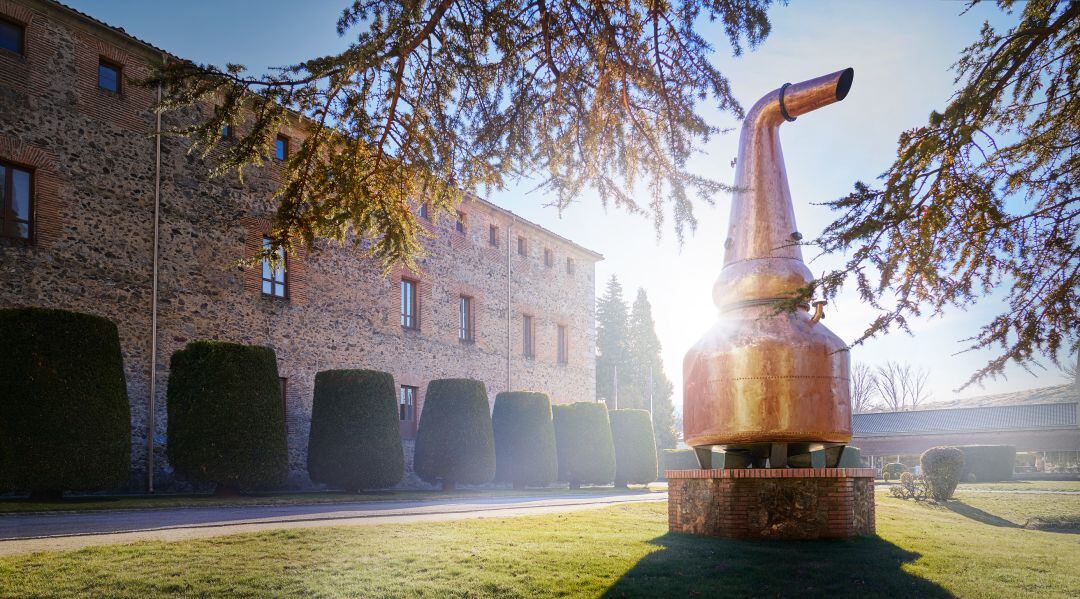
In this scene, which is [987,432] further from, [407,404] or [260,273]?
[260,273]

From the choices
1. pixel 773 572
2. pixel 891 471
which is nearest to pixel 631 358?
pixel 891 471

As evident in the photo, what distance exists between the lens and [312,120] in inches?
269

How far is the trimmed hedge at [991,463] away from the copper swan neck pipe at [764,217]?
29.8 meters

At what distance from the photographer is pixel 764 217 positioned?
8273 millimetres

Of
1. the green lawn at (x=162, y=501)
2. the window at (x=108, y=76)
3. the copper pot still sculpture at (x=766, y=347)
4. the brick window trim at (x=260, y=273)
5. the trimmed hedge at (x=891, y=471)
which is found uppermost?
the window at (x=108, y=76)

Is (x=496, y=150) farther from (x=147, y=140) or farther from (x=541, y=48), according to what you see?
(x=147, y=140)

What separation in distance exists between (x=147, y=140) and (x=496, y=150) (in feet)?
40.2

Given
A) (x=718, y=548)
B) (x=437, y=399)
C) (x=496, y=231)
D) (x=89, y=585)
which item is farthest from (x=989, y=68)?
(x=496, y=231)

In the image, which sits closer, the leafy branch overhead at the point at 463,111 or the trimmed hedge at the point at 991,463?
the leafy branch overhead at the point at 463,111

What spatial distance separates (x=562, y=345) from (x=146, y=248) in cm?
1847

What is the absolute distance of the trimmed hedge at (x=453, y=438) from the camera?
1978 centimetres

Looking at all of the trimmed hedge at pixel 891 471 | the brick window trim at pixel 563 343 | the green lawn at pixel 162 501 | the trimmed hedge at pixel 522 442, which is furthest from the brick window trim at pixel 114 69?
the trimmed hedge at pixel 891 471

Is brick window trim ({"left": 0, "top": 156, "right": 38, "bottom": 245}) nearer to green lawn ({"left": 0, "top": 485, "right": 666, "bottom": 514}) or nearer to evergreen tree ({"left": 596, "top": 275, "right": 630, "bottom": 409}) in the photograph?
green lawn ({"left": 0, "top": 485, "right": 666, "bottom": 514})

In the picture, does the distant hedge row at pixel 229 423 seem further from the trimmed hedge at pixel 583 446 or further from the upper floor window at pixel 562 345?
the upper floor window at pixel 562 345
